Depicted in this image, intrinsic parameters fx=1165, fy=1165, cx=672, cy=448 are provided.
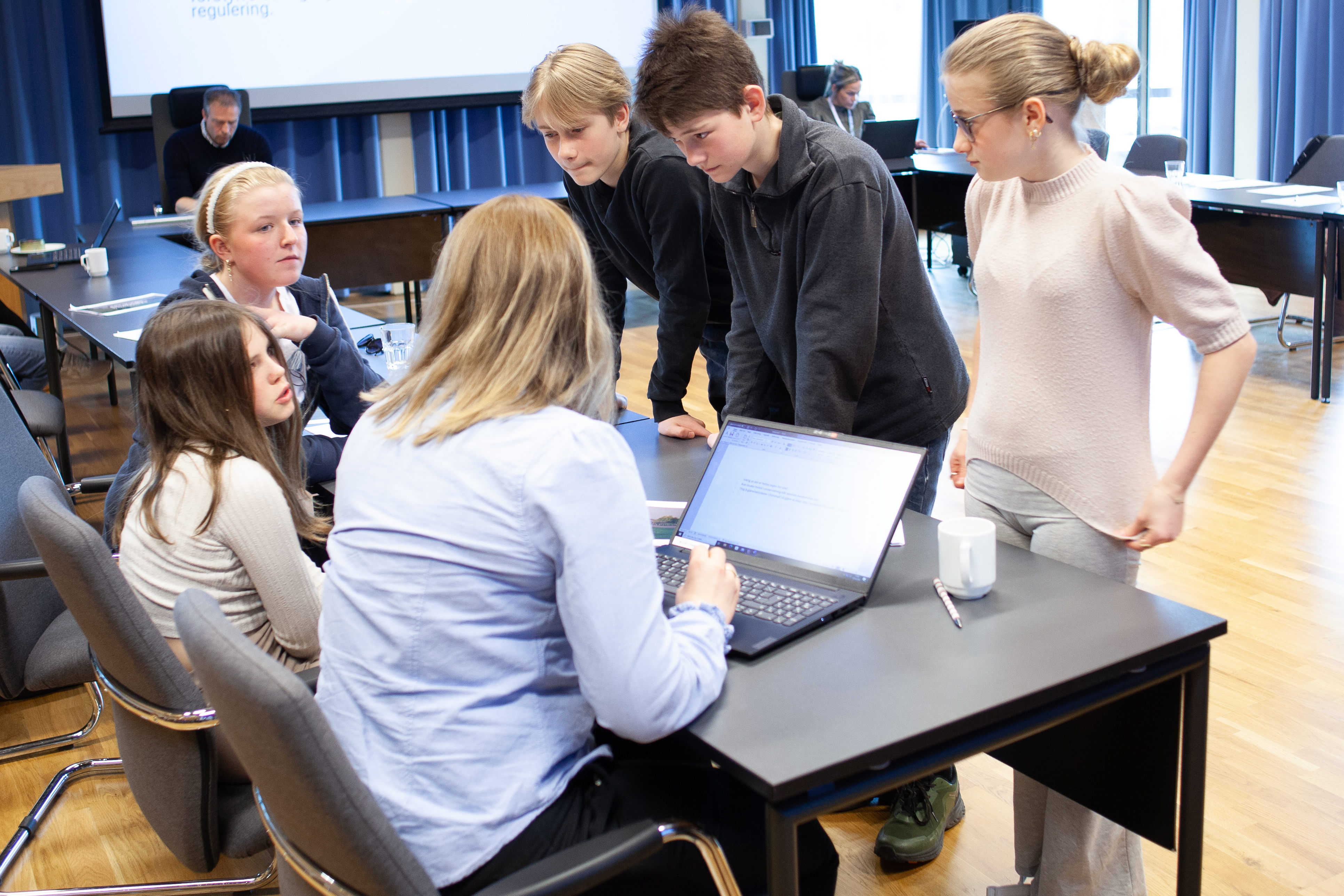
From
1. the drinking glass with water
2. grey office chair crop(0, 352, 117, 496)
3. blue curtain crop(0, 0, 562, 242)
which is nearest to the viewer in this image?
the drinking glass with water

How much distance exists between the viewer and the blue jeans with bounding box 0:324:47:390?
159 inches

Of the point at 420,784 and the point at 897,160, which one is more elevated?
the point at 897,160

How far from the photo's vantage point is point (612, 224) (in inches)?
90.2

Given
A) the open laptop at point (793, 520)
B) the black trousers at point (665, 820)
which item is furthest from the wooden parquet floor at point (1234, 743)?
the black trousers at point (665, 820)

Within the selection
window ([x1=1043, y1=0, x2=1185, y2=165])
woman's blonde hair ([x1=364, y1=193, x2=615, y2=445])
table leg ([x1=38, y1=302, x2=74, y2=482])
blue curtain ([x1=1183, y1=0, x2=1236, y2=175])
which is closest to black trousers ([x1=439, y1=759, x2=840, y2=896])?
woman's blonde hair ([x1=364, y1=193, x2=615, y2=445])

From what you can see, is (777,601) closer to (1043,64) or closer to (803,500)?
(803,500)

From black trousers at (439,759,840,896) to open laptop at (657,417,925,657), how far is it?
0.17m

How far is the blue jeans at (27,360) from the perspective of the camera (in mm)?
4051

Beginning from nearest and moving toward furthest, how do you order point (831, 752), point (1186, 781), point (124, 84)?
1. point (831, 752)
2. point (1186, 781)
3. point (124, 84)

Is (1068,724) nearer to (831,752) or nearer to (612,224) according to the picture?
(831,752)

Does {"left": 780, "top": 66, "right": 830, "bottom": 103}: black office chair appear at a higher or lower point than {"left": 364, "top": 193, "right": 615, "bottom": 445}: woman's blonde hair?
higher

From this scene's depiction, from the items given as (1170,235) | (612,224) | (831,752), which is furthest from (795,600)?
(612,224)

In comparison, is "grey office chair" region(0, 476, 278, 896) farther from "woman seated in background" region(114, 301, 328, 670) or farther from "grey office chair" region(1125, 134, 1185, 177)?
"grey office chair" region(1125, 134, 1185, 177)

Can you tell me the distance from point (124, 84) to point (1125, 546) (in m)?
6.73
